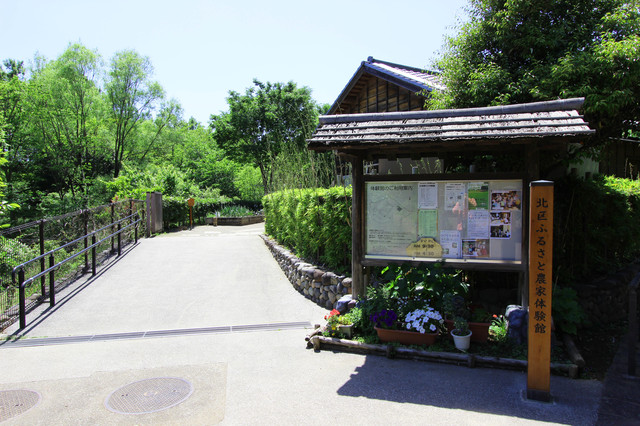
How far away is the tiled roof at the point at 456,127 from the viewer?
15.7 feet

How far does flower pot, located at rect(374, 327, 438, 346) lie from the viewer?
5137 mm

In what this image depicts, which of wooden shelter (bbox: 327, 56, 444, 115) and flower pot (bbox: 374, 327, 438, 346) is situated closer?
flower pot (bbox: 374, 327, 438, 346)

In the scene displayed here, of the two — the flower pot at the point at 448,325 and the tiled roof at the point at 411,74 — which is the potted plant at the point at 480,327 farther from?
the tiled roof at the point at 411,74

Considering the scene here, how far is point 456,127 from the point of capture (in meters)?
5.20

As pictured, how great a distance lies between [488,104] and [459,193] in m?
2.29

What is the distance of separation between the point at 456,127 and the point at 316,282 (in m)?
4.27

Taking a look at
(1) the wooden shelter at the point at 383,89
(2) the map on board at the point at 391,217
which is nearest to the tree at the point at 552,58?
(2) the map on board at the point at 391,217

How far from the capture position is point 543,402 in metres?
3.90

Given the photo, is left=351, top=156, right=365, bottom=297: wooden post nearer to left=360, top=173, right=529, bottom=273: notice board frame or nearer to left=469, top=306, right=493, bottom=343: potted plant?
left=360, top=173, right=529, bottom=273: notice board frame

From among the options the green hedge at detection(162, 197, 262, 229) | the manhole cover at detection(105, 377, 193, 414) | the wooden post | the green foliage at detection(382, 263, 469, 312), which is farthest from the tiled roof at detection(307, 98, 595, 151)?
the green hedge at detection(162, 197, 262, 229)

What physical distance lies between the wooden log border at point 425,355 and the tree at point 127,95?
33.6 metres

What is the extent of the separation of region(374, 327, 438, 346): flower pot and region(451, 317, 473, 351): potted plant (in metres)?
0.27

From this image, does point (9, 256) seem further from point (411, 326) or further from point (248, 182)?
point (248, 182)

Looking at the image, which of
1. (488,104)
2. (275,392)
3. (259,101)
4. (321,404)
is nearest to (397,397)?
(321,404)
